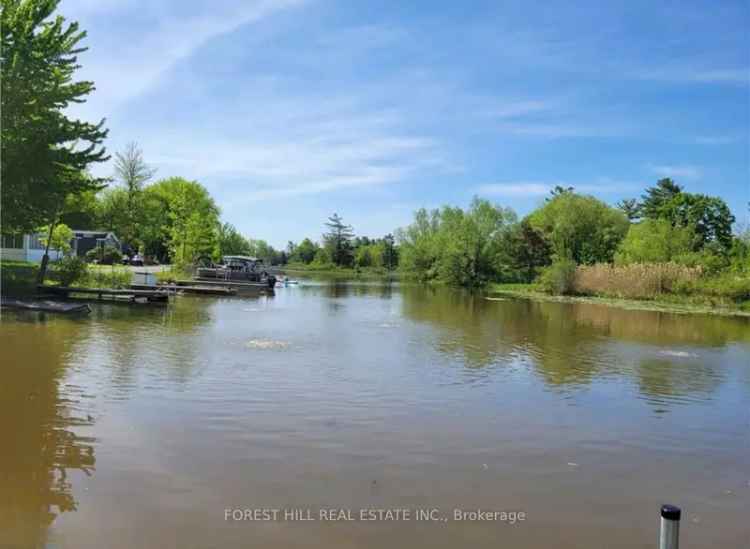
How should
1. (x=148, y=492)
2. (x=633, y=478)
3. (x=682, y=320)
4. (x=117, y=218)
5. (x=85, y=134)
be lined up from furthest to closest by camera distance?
(x=117, y=218) < (x=682, y=320) < (x=85, y=134) < (x=633, y=478) < (x=148, y=492)

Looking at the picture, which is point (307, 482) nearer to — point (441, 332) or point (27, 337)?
point (27, 337)

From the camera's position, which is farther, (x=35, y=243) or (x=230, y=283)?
(x=35, y=243)

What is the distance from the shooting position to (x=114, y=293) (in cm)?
2722

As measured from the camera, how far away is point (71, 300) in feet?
82.6

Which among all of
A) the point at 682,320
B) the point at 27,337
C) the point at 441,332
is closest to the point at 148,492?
the point at 27,337

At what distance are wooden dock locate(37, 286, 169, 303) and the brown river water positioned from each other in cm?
938

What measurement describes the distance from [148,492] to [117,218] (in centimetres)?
6319

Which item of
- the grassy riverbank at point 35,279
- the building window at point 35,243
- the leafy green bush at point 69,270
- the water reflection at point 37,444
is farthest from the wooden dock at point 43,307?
the building window at point 35,243

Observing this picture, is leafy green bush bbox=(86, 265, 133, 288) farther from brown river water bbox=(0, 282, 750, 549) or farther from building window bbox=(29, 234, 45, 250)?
brown river water bbox=(0, 282, 750, 549)

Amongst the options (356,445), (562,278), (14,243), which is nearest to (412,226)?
(562,278)

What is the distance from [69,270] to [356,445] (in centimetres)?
2359

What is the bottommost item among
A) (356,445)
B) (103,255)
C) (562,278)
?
(356,445)

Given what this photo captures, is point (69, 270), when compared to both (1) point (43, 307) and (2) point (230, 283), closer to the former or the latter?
(1) point (43, 307)

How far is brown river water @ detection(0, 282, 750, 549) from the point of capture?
5.59 metres
